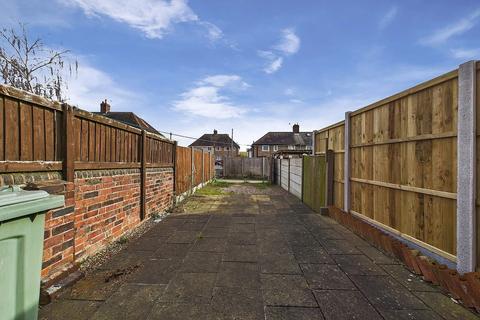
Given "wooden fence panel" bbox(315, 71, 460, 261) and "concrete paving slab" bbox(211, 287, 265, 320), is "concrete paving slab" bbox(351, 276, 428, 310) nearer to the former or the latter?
"wooden fence panel" bbox(315, 71, 460, 261)

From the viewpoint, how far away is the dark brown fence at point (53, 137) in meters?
2.20

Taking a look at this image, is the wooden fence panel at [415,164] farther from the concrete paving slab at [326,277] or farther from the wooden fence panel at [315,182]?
the wooden fence panel at [315,182]

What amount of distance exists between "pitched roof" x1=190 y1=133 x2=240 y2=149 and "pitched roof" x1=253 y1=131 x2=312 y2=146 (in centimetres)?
705

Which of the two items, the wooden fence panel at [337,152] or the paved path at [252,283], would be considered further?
the wooden fence panel at [337,152]

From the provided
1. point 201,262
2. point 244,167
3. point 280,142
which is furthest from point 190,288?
point 280,142

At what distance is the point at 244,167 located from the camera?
20.9 meters

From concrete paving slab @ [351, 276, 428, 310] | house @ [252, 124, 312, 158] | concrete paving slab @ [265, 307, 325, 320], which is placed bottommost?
concrete paving slab @ [351, 276, 428, 310]

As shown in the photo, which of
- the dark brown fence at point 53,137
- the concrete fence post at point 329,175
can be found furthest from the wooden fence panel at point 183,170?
the concrete fence post at point 329,175

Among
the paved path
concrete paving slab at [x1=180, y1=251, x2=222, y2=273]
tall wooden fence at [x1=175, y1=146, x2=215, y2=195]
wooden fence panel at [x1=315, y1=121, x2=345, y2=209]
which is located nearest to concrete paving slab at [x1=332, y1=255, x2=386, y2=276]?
the paved path

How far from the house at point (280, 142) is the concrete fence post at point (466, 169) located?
3730cm

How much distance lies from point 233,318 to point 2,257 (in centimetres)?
172

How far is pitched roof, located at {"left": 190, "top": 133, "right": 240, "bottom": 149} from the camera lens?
4612cm

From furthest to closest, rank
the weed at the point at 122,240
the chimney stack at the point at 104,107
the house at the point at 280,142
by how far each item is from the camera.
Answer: the house at the point at 280,142 → the chimney stack at the point at 104,107 → the weed at the point at 122,240

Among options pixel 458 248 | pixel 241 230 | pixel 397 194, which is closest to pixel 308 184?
pixel 241 230
